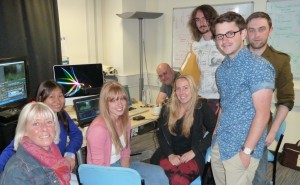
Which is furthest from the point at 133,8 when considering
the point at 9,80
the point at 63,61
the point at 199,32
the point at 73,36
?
the point at 9,80

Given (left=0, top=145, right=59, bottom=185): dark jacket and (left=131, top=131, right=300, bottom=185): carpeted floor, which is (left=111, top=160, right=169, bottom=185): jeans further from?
(left=131, top=131, right=300, bottom=185): carpeted floor

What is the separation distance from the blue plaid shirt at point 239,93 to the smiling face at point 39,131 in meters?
0.97

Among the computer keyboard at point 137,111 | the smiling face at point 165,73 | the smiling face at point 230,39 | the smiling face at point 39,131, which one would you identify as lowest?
the computer keyboard at point 137,111

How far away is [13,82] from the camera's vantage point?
2.38 metres

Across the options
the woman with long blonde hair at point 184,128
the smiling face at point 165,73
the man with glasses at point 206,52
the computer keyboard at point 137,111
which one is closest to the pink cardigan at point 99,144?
the woman with long blonde hair at point 184,128

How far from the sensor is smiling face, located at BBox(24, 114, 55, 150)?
1424 millimetres

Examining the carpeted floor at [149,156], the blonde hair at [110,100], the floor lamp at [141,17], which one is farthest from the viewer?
the floor lamp at [141,17]

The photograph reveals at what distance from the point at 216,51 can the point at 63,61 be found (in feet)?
7.57

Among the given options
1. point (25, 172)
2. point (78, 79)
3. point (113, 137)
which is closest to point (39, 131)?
point (25, 172)

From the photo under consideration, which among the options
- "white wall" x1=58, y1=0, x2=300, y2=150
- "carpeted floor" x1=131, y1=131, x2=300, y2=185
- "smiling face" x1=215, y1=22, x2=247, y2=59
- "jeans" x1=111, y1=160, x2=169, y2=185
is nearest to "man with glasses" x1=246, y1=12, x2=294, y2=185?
"smiling face" x1=215, y1=22, x2=247, y2=59

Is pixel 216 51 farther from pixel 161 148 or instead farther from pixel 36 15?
pixel 36 15

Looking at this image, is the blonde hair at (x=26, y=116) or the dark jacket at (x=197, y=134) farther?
the dark jacket at (x=197, y=134)

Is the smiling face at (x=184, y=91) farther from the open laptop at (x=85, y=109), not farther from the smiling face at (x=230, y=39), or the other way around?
the open laptop at (x=85, y=109)

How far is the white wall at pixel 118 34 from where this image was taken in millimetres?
4195
